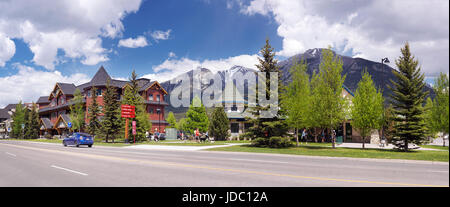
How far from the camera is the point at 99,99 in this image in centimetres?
5778

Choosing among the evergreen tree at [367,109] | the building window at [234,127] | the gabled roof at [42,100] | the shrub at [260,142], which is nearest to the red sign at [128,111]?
the building window at [234,127]

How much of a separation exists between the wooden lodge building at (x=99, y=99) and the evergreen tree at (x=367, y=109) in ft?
133

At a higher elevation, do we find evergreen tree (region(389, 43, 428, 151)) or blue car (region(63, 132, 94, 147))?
evergreen tree (region(389, 43, 428, 151))

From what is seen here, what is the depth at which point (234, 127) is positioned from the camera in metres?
46.4

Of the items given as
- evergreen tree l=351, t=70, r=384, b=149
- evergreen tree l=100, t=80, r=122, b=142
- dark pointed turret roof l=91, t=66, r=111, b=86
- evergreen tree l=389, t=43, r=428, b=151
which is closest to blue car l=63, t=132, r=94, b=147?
evergreen tree l=100, t=80, r=122, b=142

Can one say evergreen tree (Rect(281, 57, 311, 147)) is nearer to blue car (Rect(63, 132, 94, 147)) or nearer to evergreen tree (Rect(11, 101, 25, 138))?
blue car (Rect(63, 132, 94, 147))

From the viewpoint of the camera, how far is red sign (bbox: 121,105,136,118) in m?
38.0

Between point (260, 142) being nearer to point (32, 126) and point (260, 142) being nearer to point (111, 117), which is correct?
point (111, 117)

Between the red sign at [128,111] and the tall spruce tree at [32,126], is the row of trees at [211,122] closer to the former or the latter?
the red sign at [128,111]

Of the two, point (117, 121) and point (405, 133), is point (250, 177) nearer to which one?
point (405, 133)

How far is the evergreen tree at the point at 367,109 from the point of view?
948 inches

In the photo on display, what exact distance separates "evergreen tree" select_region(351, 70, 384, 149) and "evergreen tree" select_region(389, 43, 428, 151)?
53.5 inches

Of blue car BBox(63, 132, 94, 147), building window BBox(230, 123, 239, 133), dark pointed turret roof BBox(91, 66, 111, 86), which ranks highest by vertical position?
dark pointed turret roof BBox(91, 66, 111, 86)
